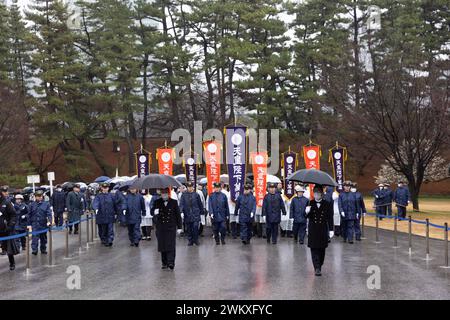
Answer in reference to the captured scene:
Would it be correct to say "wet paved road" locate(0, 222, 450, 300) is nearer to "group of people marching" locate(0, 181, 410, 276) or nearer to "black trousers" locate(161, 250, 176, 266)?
"black trousers" locate(161, 250, 176, 266)

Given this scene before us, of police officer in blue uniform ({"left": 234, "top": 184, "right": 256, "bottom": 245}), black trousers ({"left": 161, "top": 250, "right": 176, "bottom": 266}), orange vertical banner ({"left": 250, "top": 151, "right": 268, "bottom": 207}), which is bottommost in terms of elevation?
black trousers ({"left": 161, "top": 250, "right": 176, "bottom": 266})

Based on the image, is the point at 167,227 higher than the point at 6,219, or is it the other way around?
the point at 6,219

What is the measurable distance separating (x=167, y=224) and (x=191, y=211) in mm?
4820

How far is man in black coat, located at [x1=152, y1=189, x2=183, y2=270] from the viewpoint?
13195 millimetres

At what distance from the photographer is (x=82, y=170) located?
47188mm

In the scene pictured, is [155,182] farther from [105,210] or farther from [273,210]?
[273,210]

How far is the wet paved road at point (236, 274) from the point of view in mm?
10305

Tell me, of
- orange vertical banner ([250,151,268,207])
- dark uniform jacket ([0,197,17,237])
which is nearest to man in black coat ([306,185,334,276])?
dark uniform jacket ([0,197,17,237])

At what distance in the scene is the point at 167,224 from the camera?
13.3 metres

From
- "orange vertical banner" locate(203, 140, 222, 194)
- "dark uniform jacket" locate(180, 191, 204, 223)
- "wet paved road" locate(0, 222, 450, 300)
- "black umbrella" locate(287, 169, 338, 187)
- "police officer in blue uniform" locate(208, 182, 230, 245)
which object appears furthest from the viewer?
"orange vertical banner" locate(203, 140, 222, 194)

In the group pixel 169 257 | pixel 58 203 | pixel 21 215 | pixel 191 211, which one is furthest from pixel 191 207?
pixel 58 203

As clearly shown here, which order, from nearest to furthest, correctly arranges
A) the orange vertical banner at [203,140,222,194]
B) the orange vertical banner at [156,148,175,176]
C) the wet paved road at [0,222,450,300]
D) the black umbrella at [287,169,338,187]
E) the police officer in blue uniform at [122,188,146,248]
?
the wet paved road at [0,222,450,300], the black umbrella at [287,169,338,187], the police officer in blue uniform at [122,188,146,248], the orange vertical banner at [203,140,222,194], the orange vertical banner at [156,148,175,176]
